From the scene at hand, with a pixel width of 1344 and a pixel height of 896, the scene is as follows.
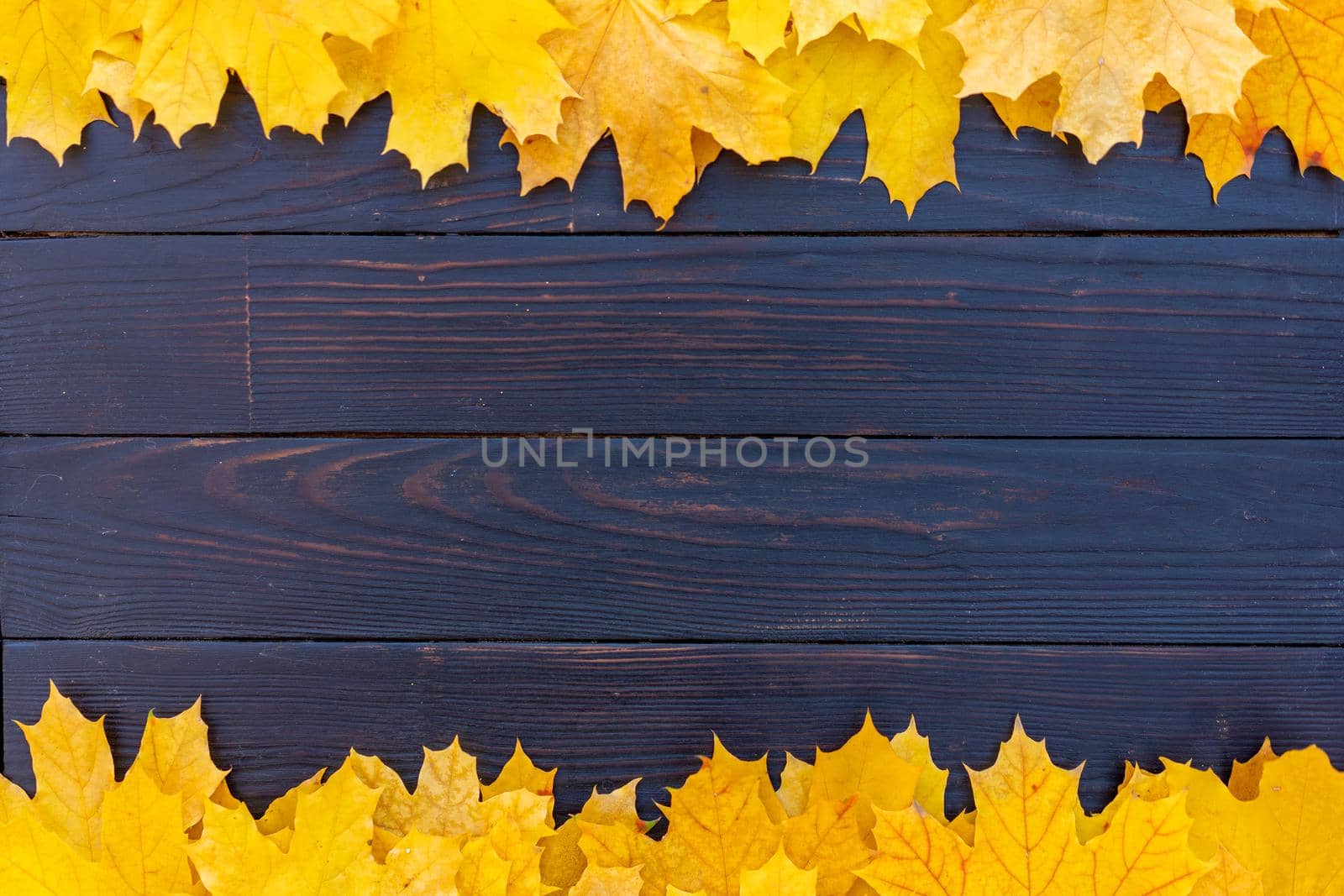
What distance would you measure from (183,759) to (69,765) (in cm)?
12

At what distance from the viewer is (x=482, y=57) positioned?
769mm

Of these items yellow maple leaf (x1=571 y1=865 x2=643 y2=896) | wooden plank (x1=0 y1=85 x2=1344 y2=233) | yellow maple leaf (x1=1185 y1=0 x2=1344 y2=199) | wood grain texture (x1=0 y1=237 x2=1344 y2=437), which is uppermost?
yellow maple leaf (x1=1185 y1=0 x2=1344 y2=199)

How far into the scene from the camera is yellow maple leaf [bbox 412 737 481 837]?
2.67ft

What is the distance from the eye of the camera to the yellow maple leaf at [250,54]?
29.5 inches

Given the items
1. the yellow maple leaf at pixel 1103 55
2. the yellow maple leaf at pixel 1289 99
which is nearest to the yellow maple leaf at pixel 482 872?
the yellow maple leaf at pixel 1103 55

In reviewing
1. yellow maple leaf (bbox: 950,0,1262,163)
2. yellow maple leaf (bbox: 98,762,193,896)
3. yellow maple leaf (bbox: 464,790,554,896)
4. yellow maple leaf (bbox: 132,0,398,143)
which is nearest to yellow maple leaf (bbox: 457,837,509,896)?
yellow maple leaf (bbox: 464,790,554,896)

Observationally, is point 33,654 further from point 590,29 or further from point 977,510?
point 977,510

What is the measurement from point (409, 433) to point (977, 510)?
0.60 meters

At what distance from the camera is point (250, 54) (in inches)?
30.2

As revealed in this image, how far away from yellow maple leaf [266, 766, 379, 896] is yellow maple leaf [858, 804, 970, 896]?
48 cm

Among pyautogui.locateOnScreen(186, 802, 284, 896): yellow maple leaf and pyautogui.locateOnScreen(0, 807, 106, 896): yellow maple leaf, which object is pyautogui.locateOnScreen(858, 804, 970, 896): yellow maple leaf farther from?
pyautogui.locateOnScreen(0, 807, 106, 896): yellow maple leaf

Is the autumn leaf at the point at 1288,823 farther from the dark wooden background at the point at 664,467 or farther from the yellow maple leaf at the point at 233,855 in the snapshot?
the yellow maple leaf at the point at 233,855

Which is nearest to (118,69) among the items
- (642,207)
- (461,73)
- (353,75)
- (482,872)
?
(353,75)

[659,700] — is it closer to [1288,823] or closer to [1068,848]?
[1068,848]
